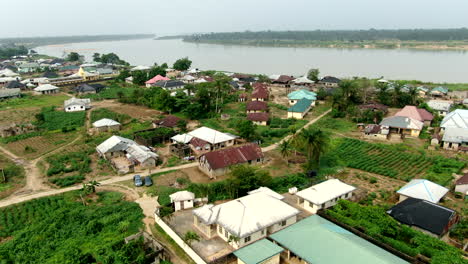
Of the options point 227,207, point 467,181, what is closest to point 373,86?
point 467,181

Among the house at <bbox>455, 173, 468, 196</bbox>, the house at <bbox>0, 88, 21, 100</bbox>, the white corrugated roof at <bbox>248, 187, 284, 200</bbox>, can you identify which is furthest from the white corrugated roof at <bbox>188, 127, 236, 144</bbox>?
the house at <bbox>0, 88, 21, 100</bbox>

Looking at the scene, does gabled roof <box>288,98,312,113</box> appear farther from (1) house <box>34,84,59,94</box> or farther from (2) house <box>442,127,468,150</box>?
(1) house <box>34,84,59,94</box>

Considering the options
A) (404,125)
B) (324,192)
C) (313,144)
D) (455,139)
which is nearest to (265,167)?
(313,144)

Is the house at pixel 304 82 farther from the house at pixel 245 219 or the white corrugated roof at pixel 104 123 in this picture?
the house at pixel 245 219

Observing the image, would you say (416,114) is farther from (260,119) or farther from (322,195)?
(322,195)

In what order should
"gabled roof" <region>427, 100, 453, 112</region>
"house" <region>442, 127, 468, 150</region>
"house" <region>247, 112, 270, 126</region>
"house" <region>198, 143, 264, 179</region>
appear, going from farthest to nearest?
"gabled roof" <region>427, 100, 453, 112</region> < "house" <region>247, 112, 270, 126</region> < "house" <region>442, 127, 468, 150</region> < "house" <region>198, 143, 264, 179</region>

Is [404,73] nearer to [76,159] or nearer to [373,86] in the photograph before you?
[373,86]

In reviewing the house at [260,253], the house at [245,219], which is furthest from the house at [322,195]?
the house at [260,253]
